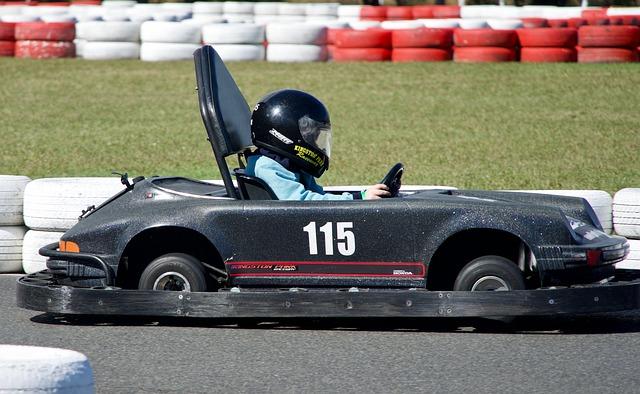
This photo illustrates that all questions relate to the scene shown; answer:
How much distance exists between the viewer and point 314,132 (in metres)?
6.11

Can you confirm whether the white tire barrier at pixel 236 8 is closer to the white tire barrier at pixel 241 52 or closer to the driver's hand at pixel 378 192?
the white tire barrier at pixel 241 52

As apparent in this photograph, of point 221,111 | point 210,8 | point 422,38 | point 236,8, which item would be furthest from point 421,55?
Answer: point 221,111

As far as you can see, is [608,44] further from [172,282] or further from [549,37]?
[172,282]

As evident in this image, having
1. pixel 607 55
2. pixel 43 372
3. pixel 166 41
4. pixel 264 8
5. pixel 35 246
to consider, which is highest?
pixel 264 8

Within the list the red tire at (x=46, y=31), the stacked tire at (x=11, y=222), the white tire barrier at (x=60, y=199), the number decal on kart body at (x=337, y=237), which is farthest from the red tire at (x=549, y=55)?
the number decal on kart body at (x=337, y=237)

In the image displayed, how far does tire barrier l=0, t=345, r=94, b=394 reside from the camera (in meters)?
3.40

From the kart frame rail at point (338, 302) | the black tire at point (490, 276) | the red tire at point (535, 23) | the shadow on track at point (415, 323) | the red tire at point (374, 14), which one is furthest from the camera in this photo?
the red tire at point (374, 14)

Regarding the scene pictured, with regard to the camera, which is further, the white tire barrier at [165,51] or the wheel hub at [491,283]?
the white tire barrier at [165,51]

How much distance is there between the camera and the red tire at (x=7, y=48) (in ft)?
61.5

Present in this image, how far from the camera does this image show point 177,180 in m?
6.50

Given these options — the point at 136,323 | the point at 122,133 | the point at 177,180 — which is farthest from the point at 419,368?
the point at 122,133

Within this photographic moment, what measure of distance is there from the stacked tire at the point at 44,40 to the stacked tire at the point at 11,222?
11664 millimetres

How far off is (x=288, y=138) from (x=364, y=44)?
12148mm

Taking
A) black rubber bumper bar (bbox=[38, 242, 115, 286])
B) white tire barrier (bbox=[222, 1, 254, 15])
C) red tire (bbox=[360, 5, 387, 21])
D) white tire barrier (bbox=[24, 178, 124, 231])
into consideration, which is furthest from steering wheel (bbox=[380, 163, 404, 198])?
white tire barrier (bbox=[222, 1, 254, 15])
